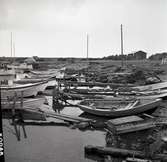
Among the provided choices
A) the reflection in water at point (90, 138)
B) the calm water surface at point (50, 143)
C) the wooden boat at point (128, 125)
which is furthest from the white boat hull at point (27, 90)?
the wooden boat at point (128, 125)

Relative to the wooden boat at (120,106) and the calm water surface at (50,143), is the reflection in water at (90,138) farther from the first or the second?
the wooden boat at (120,106)

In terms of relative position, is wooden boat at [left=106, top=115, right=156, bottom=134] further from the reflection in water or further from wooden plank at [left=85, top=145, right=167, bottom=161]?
wooden plank at [left=85, top=145, right=167, bottom=161]

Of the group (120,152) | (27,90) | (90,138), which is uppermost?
(27,90)

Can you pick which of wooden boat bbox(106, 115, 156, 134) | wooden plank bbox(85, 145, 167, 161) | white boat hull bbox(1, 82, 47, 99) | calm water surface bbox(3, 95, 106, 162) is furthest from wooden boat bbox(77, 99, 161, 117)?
wooden plank bbox(85, 145, 167, 161)

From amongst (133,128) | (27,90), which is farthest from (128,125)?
(27,90)

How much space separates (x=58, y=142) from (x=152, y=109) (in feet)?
5.78

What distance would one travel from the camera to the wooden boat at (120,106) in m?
3.31

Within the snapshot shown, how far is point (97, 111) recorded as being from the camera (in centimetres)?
346

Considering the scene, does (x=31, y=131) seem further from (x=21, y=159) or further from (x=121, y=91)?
(x=121, y=91)

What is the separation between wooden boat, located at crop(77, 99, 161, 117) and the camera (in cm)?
331

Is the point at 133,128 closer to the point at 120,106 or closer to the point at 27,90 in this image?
the point at 120,106

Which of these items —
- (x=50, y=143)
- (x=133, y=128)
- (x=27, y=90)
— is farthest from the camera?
(x=27, y=90)

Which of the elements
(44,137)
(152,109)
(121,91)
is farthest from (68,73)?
(44,137)

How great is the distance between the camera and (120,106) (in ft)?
12.5
